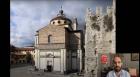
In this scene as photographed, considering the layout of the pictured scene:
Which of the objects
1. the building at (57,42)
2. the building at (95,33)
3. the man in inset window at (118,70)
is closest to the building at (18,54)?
the building at (57,42)

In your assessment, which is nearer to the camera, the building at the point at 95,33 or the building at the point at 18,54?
the building at the point at 18,54

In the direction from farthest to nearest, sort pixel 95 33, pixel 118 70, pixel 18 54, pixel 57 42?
pixel 95 33, pixel 57 42, pixel 18 54, pixel 118 70

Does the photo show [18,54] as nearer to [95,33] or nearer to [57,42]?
[57,42]

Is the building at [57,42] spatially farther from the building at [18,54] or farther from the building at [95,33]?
the building at [95,33]

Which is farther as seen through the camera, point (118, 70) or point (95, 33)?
point (95, 33)

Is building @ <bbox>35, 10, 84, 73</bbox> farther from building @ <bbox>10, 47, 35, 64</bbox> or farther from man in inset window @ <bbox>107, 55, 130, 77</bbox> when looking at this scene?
man in inset window @ <bbox>107, 55, 130, 77</bbox>

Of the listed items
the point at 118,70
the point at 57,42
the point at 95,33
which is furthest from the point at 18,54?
the point at 95,33

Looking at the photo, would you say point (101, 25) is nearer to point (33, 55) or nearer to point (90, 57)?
point (90, 57)

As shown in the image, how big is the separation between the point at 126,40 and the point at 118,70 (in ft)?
0.46

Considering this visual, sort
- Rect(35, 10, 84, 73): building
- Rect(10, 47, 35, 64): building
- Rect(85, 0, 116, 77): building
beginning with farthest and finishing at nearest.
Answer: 1. Rect(85, 0, 116, 77): building
2. Rect(35, 10, 84, 73): building
3. Rect(10, 47, 35, 64): building

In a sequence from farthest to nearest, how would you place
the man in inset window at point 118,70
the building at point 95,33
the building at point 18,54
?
the building at point 95,33 → the building at point 18,54 → the man in inset window at point 118,70

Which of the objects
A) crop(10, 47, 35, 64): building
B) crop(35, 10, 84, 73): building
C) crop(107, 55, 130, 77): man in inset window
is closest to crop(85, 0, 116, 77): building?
crop(35, 10, 84, 73): building

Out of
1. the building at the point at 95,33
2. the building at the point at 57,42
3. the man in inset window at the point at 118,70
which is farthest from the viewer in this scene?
the building at the point at 95,33

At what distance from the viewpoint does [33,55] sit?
72.6 inches
